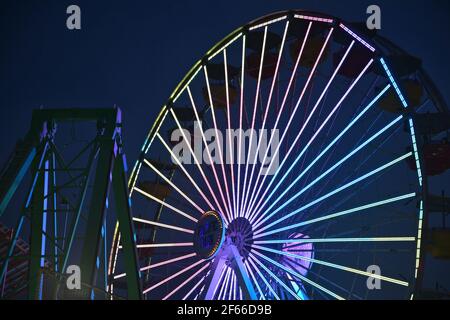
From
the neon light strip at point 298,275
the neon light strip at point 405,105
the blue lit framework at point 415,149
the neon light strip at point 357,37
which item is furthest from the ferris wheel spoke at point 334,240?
the neon light strip at point 357,37

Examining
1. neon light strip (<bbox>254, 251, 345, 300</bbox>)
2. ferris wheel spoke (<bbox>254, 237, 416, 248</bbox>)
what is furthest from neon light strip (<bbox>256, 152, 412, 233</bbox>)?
neon light strip (<bbox>254, 251, 345, 300</bbox>)

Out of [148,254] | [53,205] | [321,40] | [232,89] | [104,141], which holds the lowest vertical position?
[148,254]

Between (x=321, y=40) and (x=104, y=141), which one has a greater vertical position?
(x=321, y=40)

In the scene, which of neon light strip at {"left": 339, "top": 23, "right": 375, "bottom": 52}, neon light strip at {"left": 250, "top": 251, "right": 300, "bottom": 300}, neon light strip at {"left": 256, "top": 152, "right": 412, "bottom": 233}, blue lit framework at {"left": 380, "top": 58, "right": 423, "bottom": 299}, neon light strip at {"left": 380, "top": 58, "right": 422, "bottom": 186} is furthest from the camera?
neon light strip at {"left": 339, "top": 23, "right": 375, "bottom": 52}

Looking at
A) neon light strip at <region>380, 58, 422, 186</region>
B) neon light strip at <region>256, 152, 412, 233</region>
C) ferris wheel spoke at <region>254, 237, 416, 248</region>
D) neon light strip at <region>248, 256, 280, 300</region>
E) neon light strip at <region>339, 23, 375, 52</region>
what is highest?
neon light strip at <region>339, 23, 375, 52</region>

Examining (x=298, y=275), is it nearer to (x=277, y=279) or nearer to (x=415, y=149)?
(x=277, y=279)

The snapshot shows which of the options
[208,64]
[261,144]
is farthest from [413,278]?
[208,64]

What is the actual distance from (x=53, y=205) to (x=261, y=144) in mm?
4686

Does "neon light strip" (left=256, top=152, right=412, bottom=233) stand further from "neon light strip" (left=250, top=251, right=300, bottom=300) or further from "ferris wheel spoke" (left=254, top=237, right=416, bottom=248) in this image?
"neon light strip" (left=250, top=251, right=300, bottom=300)

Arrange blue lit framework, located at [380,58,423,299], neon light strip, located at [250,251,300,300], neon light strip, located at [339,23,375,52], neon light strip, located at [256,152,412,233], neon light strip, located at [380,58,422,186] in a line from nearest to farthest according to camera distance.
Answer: blue lit framework, located at [380,58,423,299]
neon light strip, located at [380,58,422,186]
neon light strip, located at [256,152,412,233]
neon light strip, located at [250,251,300,300]
neon light strip, located at [339,23,375,52]

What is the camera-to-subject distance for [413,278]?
32.1 feet

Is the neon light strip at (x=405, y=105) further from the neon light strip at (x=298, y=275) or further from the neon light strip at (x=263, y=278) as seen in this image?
the neon light strip at (x=263, y=278)

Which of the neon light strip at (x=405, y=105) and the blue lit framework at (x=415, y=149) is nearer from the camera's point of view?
the blue lit framework at (x=415, y=149)
